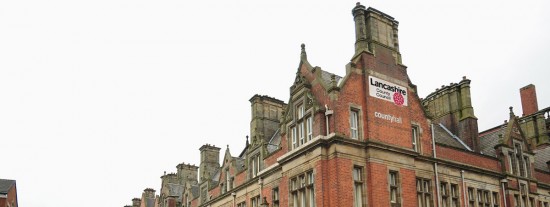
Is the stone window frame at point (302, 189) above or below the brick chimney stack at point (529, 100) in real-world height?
below

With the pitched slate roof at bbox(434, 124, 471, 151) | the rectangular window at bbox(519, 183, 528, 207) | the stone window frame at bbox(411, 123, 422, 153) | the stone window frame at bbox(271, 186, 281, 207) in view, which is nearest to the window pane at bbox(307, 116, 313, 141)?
the stone window frame at bbox(271, 186, 281, 207)

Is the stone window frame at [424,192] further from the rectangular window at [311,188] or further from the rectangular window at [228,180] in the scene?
the rectangular window at [228,180]

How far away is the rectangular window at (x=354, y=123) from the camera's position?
31438mm

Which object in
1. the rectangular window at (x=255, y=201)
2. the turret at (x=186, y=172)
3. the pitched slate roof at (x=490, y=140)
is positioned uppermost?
the turret at (x=186, y=172)

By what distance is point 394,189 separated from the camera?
3186cm

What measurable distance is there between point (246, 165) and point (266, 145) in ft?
11.8

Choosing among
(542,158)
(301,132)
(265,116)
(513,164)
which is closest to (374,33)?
(301,132)

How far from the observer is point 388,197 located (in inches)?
1220

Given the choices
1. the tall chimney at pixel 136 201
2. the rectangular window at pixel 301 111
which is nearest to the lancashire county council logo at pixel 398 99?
the rectangular window at pixel 301 111

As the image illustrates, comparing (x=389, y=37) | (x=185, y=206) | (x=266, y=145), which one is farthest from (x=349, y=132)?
(x=185, y=206)

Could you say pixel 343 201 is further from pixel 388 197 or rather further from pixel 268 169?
pixel 268 169

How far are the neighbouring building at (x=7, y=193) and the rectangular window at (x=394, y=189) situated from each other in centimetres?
4530

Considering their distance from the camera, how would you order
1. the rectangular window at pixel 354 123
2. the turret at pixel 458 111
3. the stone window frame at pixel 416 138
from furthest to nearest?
the turret at pixel 458 111
the stone window frame at pixel 416 138
the rectangular window at pixel 354 123

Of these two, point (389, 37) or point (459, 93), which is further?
point (459, 93)
